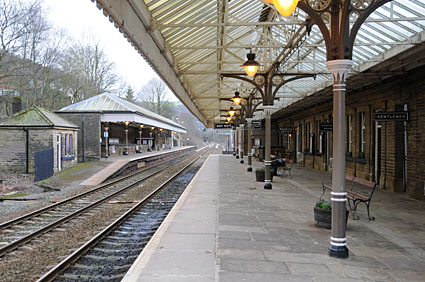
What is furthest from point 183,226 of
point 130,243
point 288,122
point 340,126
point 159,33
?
point 288,122

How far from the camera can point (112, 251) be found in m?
6.80

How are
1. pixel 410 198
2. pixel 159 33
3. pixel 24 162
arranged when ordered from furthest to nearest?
pixel 24 162 < pixel 410 198 < pixel 159 33

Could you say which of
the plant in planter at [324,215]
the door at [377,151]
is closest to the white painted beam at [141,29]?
the plant in planter at [324,215]

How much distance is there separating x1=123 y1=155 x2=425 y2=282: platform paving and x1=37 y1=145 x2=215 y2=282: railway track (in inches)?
30.6

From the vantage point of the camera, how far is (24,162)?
62.3 feet

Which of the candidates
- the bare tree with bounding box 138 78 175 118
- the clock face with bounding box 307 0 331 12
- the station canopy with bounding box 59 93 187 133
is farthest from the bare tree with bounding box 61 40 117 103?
the clock face with bounding box 307 0 331 12

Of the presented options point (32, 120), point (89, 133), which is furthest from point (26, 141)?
point (89, 133)

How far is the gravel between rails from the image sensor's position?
5.68 meters

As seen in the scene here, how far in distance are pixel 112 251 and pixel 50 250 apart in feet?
3.87

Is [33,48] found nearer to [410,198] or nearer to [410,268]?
[410,198]

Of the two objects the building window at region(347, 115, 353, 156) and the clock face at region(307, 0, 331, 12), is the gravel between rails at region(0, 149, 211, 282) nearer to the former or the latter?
the clock face at region(307, 0, 331, 12)

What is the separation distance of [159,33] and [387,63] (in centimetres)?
616

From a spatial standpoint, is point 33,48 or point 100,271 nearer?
point 100,271

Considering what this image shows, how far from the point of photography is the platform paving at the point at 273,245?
4.36m
